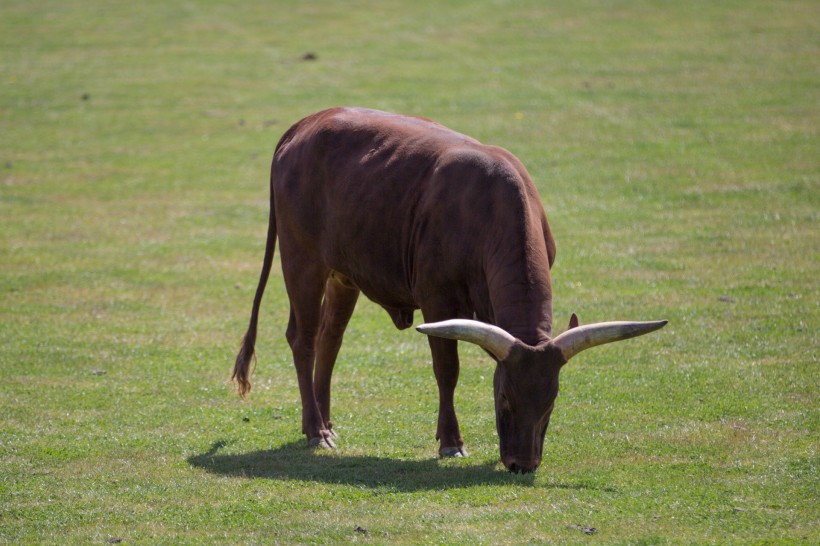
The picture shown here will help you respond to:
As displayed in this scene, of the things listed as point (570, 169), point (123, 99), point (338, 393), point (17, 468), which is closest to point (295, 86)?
point (123, 99)

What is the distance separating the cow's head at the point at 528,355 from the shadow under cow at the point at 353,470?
517 millimetres

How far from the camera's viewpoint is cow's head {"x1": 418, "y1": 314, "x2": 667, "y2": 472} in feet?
27.1

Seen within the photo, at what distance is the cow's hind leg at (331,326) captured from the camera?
11.0 meters

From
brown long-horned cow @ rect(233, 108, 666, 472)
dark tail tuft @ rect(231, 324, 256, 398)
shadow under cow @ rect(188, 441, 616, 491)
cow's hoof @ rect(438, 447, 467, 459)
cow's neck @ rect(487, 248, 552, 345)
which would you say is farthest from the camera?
dark tail tuft @ rect(231, 324, 256, 398)

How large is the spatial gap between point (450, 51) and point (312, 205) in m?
23.7

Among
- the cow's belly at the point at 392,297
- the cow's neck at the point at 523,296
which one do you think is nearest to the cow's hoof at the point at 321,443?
the cow's belly at the point at 392,297

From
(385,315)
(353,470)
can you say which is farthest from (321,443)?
(385,315)

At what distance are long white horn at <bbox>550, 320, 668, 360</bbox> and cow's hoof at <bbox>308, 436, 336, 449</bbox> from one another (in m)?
2.62

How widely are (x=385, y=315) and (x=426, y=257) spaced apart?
5.78 metres

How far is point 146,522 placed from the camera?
318 inches

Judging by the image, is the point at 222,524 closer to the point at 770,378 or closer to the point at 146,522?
the point at 146,522

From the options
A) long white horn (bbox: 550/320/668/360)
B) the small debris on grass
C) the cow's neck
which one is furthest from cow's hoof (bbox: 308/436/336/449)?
the small debris on grass

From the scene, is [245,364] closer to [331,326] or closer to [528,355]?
[331,326]

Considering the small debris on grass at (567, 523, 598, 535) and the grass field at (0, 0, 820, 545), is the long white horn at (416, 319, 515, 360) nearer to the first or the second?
Answer: the grass field at (0, 0, 820, 545)
